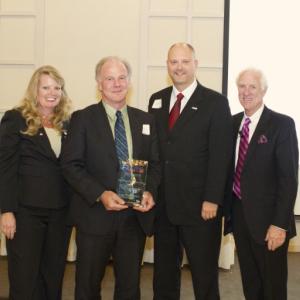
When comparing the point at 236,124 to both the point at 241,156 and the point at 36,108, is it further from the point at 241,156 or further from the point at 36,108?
the point at 36,108

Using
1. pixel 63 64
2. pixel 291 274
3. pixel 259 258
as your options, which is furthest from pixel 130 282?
pixel 63 64

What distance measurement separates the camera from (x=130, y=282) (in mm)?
2400

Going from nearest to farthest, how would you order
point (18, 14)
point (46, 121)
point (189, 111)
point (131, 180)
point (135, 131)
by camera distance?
point (131, 180) < point (135, 131) < point (46, 121) < point (189, 111) < point (18, 14)

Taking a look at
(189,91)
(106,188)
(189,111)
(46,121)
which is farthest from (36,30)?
(106,188)

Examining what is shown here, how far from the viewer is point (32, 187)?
245 centimetres

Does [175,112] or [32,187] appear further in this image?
[175,112]

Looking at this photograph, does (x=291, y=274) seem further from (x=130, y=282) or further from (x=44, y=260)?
(x=44, y=260)

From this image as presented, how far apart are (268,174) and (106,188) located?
3.22 feet

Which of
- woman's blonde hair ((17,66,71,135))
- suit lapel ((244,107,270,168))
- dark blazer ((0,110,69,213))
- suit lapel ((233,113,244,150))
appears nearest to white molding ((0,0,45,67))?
woman's blonde hair ((17,66,71,135))

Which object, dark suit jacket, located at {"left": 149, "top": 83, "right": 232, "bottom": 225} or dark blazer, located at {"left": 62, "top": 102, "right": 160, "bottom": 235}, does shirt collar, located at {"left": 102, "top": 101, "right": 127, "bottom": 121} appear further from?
dark suit jacket, located at {"left": 149, "top": 83, "right": 232, "bottom": 225}

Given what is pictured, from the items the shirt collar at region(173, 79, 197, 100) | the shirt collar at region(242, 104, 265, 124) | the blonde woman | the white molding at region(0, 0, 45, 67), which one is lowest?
the blonde woman

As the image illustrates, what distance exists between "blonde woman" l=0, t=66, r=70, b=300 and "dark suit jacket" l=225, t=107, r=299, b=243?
1148 mm

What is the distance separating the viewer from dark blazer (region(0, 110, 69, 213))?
241 cm

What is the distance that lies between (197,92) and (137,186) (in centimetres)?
85
